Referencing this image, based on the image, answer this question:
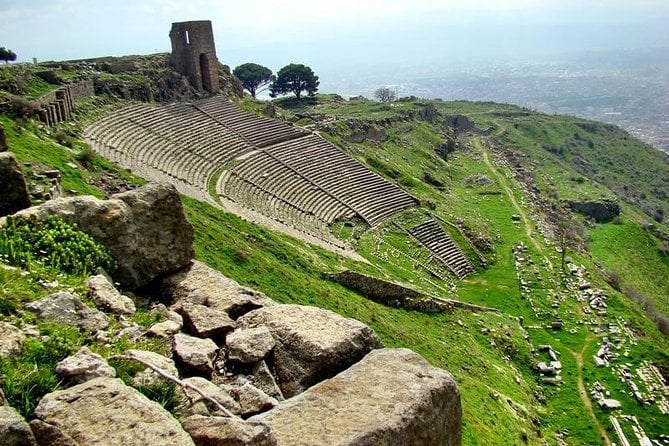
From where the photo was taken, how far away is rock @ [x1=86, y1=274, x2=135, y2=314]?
7.85m

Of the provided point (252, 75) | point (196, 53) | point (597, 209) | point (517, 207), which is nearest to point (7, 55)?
point (196, 53)

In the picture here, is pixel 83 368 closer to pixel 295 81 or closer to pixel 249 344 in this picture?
pixel 249 344

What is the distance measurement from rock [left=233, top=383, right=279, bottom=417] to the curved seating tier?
115 feet

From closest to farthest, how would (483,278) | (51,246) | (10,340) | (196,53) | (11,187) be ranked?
(10,340), (51,246), (11,187), (483,278), (196,53)

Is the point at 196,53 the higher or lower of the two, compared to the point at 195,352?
higher

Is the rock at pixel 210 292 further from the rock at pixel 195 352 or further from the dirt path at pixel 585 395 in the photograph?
the dirt path at pixel 585 395

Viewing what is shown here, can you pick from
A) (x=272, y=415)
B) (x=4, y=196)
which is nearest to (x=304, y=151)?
(x=4, y=196)

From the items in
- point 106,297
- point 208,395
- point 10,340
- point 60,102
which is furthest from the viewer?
point 60,102

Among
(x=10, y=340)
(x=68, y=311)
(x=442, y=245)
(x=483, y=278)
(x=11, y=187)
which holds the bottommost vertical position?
(x=483, y=278)

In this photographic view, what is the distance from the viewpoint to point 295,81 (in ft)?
283

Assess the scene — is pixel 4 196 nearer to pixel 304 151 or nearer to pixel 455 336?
pixel 455 336

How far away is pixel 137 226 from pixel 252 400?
4.48 metres

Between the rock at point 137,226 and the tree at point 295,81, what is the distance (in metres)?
77.6

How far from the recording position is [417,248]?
41.1 m
